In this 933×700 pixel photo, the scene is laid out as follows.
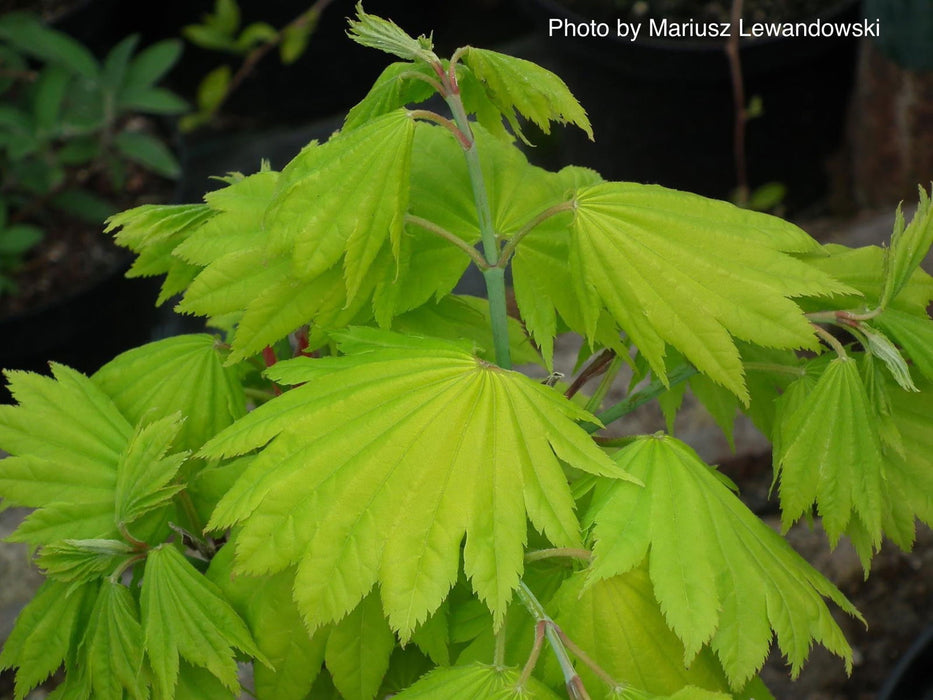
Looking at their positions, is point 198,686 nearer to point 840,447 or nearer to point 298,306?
point 298,306

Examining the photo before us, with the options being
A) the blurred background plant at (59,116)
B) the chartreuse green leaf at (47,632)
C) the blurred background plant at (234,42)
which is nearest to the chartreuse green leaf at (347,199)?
the chartreuse green leaf at (47,632)

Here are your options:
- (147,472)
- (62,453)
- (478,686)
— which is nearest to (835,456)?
(478,686)

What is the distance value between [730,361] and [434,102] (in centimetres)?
209

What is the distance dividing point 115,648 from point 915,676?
→ 1046 mm

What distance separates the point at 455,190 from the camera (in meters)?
0.86

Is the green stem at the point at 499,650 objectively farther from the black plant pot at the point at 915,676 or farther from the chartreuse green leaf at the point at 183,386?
the black plant pot at the point at 915,676

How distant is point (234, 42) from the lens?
Result: 8.80ft

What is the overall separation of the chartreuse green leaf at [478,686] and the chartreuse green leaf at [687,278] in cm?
24

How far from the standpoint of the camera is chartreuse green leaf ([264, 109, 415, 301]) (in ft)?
2.34

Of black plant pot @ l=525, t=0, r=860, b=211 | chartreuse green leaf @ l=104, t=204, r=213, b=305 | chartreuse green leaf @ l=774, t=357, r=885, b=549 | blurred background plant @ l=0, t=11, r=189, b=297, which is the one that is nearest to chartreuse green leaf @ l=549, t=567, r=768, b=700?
chartreuse green leaf @ l=774, t=357, r=885, b=549

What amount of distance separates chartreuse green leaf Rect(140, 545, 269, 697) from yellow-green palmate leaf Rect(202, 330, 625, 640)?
0.13 meters

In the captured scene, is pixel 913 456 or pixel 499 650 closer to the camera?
pixel 499 650

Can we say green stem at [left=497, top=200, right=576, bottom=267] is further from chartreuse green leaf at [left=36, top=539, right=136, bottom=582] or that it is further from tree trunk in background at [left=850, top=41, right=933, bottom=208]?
tree trunk in background at [left=850, top=41, right=933, bottom=208]

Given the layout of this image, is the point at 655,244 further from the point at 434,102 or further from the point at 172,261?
the point at 434,102
